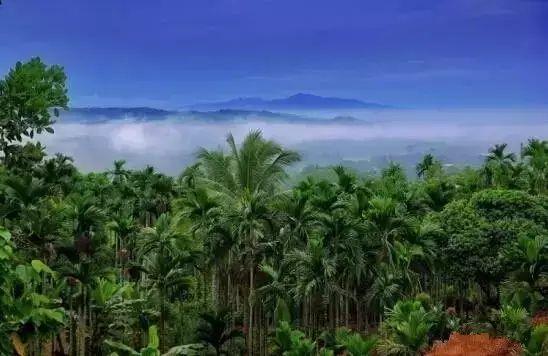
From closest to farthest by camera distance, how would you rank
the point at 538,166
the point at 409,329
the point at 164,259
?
the point at 409,329
the point at 164,259
the point at 538,166

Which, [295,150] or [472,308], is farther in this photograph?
[472,308]

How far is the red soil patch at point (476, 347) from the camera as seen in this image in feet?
60.1

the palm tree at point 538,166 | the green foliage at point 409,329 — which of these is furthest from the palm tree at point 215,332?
the palm tree at point 538,166

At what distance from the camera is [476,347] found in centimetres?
1866

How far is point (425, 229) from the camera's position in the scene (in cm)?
2959

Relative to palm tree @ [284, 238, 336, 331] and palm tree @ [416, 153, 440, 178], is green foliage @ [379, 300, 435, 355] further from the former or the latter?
palm tree @ [416, 153, 440, 178]

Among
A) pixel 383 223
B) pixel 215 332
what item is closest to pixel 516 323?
pixel 383 223

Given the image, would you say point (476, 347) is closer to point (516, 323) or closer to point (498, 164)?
point (516, 323)

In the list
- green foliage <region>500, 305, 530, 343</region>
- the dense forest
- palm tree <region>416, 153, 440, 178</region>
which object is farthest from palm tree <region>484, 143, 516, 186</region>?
green foliage <region>500, 305, 530, 343</region>

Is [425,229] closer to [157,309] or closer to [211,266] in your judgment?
[211,266]

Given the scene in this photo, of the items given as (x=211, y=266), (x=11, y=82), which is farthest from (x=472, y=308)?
(x=11, y=82)

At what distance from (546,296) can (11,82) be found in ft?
74.6

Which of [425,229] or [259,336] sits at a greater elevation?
[425,229]

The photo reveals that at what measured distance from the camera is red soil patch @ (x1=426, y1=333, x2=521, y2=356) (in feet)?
60.1
